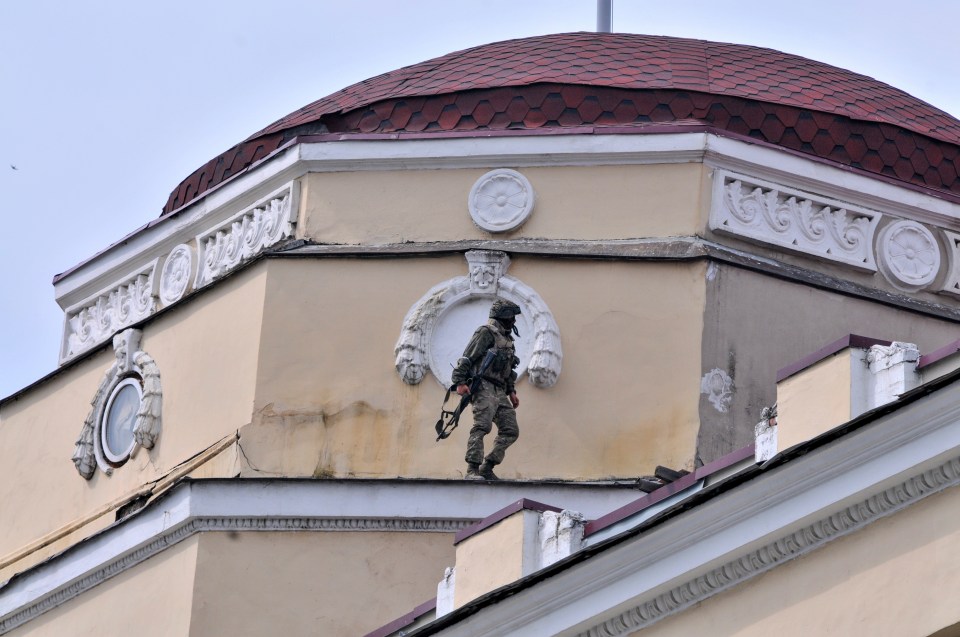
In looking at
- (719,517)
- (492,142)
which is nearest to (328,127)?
(492,142)

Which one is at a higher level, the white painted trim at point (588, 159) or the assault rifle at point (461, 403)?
the white painted trim at point (588, 159)

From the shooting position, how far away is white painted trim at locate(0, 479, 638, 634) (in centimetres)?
2031

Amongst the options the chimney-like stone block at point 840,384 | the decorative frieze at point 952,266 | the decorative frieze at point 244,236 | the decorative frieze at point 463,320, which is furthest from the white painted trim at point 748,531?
the decorative frieze at point 952,266

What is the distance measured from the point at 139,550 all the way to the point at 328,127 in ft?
13.1

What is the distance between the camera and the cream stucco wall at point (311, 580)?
20.4m

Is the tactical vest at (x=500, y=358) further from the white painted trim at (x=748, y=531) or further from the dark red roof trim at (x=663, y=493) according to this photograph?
the white painted trim at (x=748, y=531)

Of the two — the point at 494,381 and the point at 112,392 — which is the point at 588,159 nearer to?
the point at 494,381

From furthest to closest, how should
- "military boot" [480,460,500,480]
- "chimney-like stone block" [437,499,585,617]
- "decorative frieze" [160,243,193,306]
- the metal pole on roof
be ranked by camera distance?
the metal pole on roof < "decorative frieze" [160,243,193,306] < "military boot" [480,460,500,480] < "chimney-like stone block" [437,499,585,617]

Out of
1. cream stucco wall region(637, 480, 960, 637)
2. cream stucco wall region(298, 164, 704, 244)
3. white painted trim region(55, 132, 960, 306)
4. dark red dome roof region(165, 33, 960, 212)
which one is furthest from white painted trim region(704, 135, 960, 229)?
cream stucco wall region(637, 480, 960, 637)

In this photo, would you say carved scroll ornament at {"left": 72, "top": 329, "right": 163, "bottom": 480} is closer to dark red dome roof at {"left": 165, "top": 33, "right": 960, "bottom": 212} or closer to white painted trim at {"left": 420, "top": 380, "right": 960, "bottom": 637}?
dark red dome roof at {"left": 165, "top": 33, "right": 960, "bottom": 212}

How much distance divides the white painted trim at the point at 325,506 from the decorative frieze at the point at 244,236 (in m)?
2.26

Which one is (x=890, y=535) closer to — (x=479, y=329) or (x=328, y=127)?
(x=479, y=329)

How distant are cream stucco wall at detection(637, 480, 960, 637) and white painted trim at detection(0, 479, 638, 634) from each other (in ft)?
19.8

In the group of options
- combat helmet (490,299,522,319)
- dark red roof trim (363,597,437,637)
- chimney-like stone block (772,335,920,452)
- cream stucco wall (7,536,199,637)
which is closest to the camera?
chimney-like stone block (772,335,920,452)
